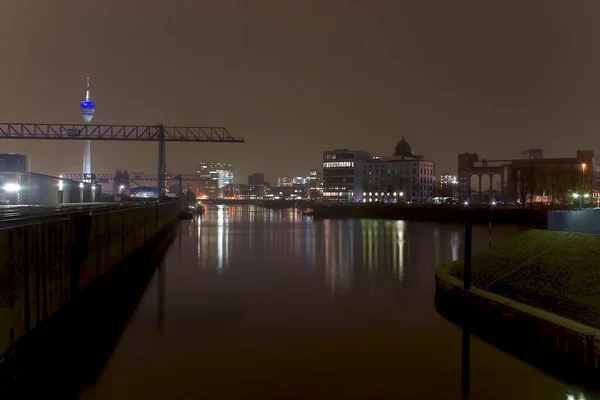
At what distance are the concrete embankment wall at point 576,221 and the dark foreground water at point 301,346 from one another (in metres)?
5.14

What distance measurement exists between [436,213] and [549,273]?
3201 inches

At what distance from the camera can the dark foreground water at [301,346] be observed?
12.4 m

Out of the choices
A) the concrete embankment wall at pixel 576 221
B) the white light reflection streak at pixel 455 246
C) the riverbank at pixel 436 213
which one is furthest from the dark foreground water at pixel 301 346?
the riverbank at pixel 436 213

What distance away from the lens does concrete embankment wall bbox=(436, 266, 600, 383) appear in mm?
11867

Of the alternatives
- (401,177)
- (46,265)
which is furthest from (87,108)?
(46,265)

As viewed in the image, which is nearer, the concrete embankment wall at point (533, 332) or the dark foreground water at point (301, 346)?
the concrete embankment wall at point (533, 332)

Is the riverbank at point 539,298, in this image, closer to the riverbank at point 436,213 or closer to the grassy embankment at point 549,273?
the grassy embankment at point 549,273

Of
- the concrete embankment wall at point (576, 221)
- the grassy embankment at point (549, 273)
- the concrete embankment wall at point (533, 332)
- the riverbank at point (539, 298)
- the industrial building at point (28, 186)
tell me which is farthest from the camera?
the industrial building at point (28, 186)

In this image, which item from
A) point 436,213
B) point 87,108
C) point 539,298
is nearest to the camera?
point 539,298

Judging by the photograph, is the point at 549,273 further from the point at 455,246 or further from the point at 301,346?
the point at 455,246

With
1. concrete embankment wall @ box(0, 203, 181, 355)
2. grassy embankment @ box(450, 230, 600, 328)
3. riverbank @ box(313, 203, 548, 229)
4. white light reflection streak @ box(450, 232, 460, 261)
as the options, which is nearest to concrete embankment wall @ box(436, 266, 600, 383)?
grassy embankment @ box(450, 230, 600, 328)

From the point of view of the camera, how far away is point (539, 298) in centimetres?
1462

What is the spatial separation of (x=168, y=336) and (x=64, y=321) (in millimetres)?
3064

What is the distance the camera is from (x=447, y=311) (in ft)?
61.8
